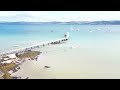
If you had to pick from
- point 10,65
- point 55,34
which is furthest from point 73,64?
point 10,65

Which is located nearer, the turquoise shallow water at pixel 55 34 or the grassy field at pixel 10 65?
the grassy field at pixel 10 65

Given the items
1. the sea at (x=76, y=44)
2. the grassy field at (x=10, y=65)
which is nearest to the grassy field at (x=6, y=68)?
the grassy field at (x=10, y=65)

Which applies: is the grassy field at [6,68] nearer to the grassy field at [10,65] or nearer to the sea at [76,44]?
the grassy field at [10,65]

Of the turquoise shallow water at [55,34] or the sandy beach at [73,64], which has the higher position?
the turquoise shallow water at [55,34]

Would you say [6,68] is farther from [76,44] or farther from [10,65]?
[76,44]

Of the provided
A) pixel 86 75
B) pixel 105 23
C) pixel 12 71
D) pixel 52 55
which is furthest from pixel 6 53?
pixel 105 23
